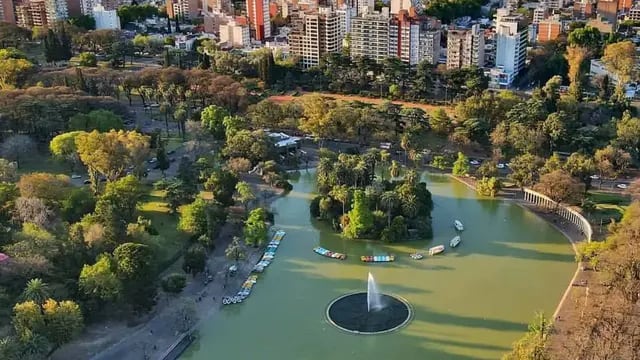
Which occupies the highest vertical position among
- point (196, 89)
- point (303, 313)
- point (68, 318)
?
point (196, 89)

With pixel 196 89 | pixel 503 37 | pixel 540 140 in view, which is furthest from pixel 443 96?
pixel 196 89

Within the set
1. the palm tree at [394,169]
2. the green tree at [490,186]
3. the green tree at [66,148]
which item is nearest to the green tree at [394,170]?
the palm tree at [394,169]

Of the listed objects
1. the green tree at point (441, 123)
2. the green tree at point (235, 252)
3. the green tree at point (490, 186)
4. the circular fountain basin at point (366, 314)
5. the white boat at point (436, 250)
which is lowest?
the circular fountain basin at point (366, 314)

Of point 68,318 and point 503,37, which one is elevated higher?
point 503,37

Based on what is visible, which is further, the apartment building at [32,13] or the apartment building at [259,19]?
the apartment building at [32,13]

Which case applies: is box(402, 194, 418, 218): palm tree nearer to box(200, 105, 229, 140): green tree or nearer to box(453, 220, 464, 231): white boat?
box(453, 220, 464, 231): white boat

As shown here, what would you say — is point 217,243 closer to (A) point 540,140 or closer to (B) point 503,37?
(A) point 540,140

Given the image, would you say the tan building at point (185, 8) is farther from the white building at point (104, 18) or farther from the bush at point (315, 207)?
the bush at point (315, 207)

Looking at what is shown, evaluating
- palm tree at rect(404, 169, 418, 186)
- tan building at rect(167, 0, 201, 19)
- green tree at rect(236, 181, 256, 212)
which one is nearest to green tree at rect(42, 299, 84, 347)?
green tree at rect(236, 181, 256, 212)
